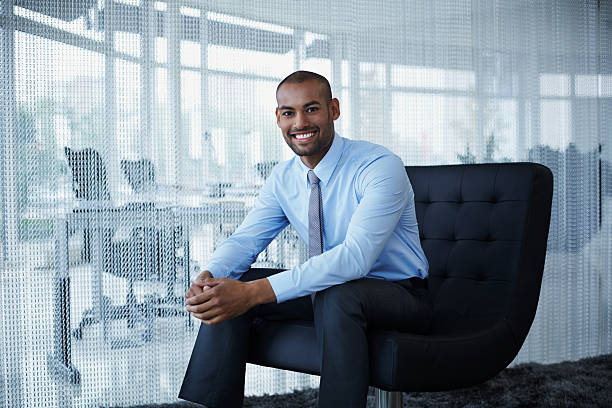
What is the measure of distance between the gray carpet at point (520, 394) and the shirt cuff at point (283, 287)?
1.03 m

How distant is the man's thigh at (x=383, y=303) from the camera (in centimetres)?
131

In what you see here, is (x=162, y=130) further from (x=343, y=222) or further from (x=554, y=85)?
(x=554, y=85)

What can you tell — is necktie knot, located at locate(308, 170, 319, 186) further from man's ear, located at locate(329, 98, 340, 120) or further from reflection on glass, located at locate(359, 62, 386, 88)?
reflection on glass, located at locate(359, 62, 386, 88)

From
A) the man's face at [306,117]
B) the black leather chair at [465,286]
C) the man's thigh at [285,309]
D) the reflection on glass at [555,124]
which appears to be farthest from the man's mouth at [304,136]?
the reflection on glass at [555,124]

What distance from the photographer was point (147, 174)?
7.50 feet

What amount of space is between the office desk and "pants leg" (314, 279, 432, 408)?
111cm

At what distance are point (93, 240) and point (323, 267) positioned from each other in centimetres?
127

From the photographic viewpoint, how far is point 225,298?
134cm

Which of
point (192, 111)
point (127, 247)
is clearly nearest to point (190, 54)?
point (192, 111)

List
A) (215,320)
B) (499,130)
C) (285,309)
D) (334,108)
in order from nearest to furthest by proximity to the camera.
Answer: (215,320)
(285,309)
(334,108)
(499,130)

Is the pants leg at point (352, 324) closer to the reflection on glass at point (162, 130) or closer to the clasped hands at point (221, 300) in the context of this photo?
the clasped hands at point (221, 300)

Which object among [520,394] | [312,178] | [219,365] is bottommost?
[520,394]

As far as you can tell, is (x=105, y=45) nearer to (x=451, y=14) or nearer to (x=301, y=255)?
(x=301, y=255)

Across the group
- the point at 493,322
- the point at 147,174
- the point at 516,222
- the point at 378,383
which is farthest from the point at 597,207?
the point at 147,174
